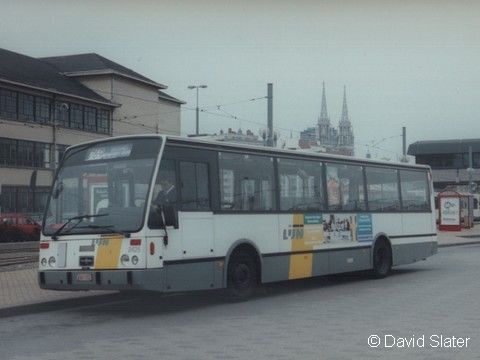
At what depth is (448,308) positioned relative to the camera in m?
11.8

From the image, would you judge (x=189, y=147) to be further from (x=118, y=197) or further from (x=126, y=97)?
(x=126, y=97)

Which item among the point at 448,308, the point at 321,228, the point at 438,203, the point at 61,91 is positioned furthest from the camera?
the point at 61,91

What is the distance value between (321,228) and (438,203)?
1238 inches

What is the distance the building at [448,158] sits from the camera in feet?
290

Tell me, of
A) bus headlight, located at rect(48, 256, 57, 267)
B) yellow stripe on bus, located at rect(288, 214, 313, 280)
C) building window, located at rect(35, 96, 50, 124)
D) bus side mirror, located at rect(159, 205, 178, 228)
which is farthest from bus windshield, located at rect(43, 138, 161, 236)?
building window, located at rect(35, 96, 50, 124)

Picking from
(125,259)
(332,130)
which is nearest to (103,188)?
(125,259)

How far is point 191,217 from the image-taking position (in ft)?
40.4

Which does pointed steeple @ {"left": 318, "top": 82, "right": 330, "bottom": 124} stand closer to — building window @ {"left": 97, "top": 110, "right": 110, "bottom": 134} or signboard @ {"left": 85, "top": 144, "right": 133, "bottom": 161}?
building window @ {"left": 97, "top": 110, "right": 110, "bottom": 134}

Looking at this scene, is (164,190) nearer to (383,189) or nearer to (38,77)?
(383,189)

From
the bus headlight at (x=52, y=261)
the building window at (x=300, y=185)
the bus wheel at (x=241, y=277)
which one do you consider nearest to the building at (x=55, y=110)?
the building window at (x=300, y=185)

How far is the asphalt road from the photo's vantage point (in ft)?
28.2

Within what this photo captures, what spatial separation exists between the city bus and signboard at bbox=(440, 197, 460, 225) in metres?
28.4

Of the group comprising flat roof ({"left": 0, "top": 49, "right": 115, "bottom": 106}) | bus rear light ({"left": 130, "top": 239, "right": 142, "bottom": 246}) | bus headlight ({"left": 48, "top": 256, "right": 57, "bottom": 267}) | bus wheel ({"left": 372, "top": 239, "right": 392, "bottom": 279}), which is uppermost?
flat roof ({"left": 0, "top": 49, "right": 115, "bottom": 106})

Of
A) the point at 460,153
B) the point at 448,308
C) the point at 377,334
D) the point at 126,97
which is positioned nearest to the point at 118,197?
the point at 377,334
